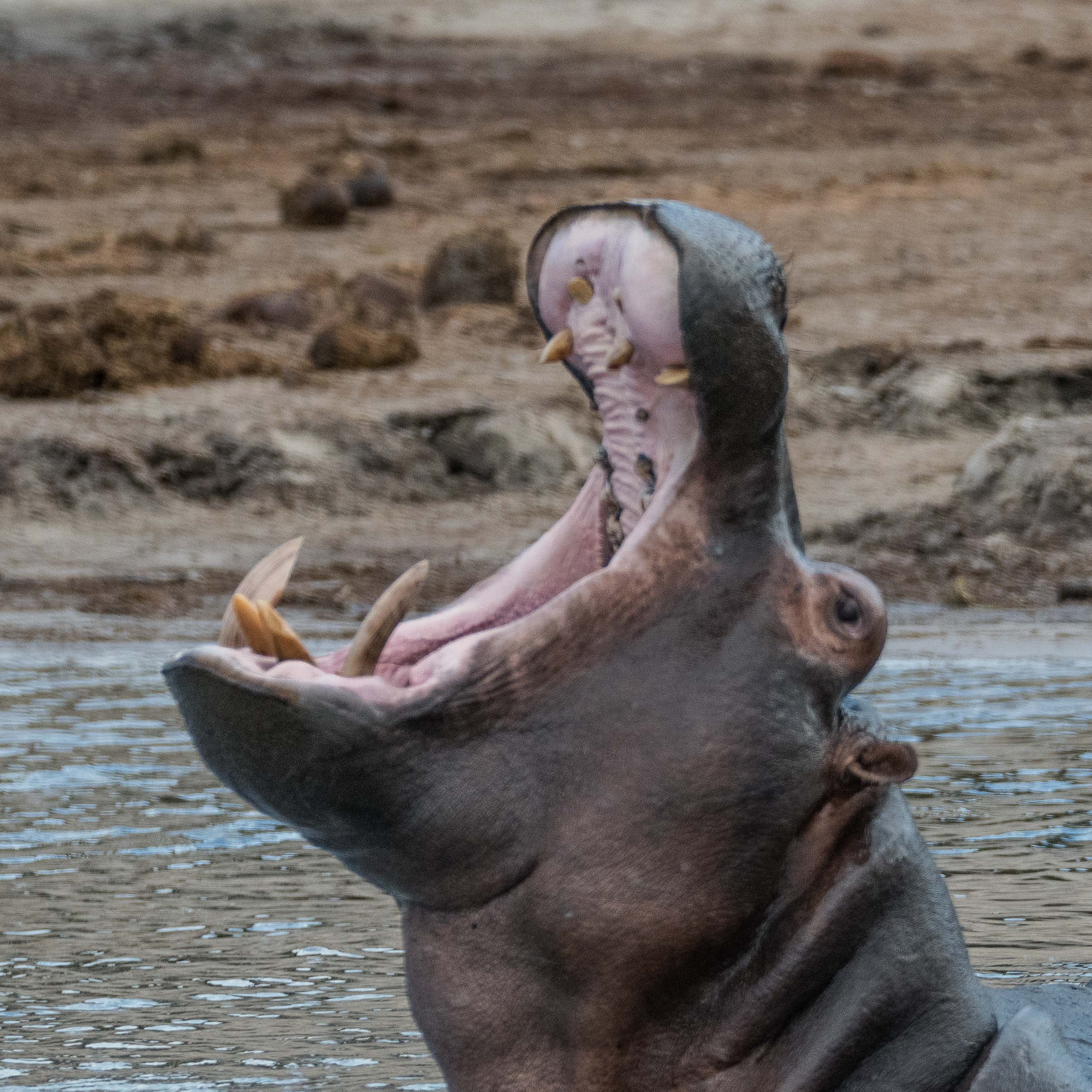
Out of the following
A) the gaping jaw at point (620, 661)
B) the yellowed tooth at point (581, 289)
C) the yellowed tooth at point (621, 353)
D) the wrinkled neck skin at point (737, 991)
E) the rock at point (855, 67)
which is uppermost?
the yellowed tooth at point (581, 289)

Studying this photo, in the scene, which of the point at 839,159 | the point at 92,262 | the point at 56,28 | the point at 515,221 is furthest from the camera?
the point at 56,28

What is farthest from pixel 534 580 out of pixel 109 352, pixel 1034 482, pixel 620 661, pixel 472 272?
pixel 472 272

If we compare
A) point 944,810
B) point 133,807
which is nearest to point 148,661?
point 133,807

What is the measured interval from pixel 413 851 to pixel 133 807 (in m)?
2.25

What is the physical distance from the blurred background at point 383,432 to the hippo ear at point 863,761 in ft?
2.55

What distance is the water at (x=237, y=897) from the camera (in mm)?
2672

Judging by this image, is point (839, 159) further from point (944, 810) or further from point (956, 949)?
point (956, 949)

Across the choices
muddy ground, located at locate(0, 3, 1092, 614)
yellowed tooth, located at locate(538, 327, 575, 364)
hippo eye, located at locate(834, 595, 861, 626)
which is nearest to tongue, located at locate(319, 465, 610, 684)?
yellowed tooth, located at locate(538, 327, 575, 364)

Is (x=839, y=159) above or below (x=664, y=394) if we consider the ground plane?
below

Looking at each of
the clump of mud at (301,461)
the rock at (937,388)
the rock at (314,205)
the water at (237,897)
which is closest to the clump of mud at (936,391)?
the rock at (937,388)

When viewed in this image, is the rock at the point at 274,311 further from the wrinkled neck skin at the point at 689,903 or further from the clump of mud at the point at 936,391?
the wrinkled neck skin at the point at 689,903

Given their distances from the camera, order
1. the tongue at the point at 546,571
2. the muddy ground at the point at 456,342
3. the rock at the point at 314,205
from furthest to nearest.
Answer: the rock at the point at 314,205 < the muddy ground at the point at 456,342 < the tongue at the point at 546,571

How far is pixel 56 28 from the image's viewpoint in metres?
25.9

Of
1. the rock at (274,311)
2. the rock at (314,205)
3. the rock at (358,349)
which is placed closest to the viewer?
the rock at (358,349)
